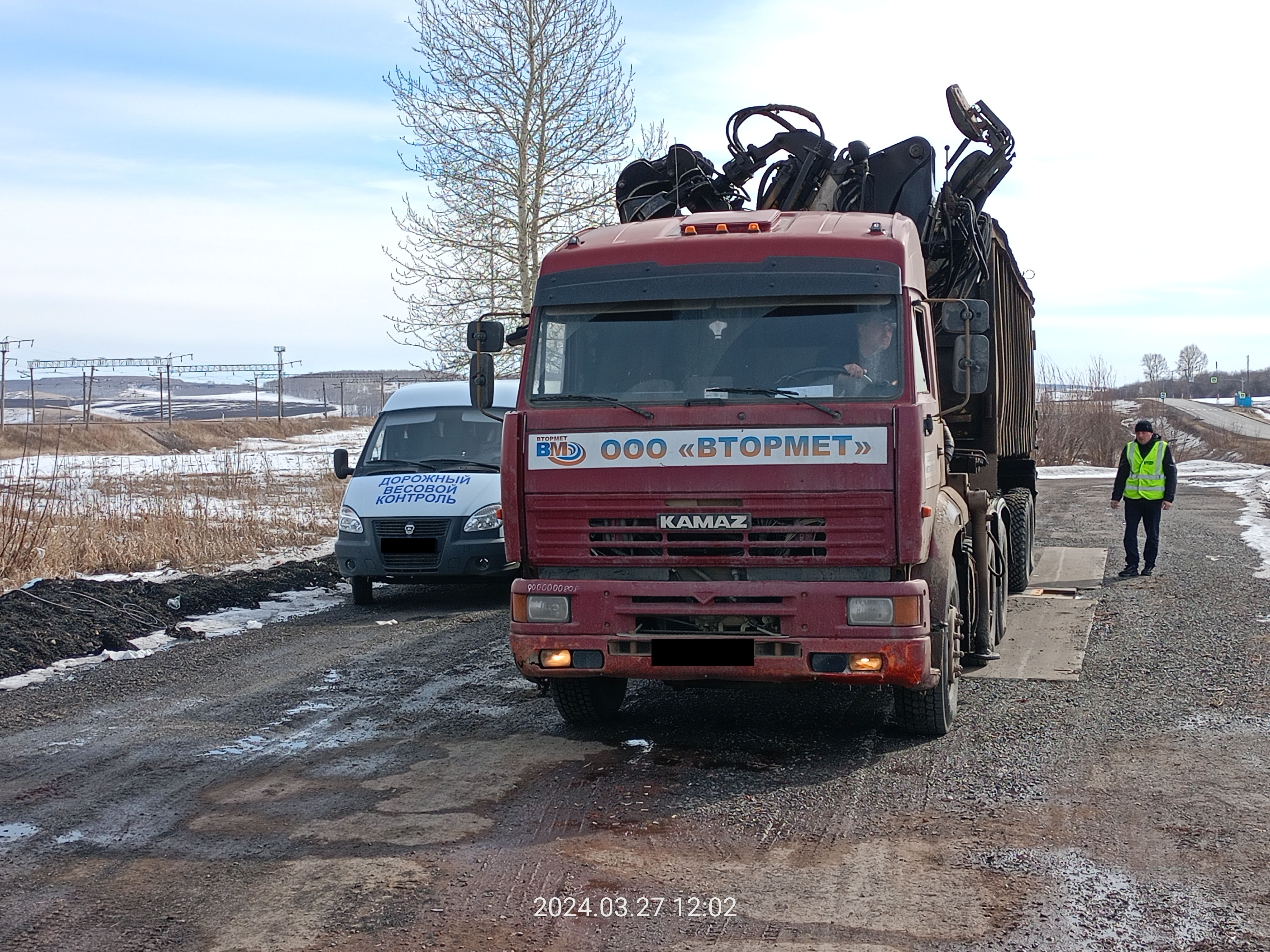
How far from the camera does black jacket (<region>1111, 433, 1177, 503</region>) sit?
12828 millimetres

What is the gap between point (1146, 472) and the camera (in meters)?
13.0

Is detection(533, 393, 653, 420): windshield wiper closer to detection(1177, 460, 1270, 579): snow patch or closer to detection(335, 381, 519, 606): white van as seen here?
detection(335, 381, 519, 606): white van

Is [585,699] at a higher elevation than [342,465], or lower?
lower

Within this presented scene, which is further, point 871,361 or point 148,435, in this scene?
point 148,435

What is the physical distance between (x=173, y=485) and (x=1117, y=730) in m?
15.6

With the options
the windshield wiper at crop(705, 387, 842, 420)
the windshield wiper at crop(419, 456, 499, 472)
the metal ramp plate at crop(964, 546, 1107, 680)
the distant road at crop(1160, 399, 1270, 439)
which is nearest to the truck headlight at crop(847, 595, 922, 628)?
the windshield wiper at crop(705, 387, 842, 420)

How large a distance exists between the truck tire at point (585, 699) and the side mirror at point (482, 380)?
5.49 ft

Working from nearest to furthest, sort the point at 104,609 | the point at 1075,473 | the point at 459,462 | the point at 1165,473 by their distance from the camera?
the point at 104,609 → the point at 459,462 → the point at 1165,473 → the point at 1075,473

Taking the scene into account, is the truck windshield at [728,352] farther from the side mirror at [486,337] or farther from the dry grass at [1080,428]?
the dry grass at [1080,428]

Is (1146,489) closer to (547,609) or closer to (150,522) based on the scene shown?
(547,609)

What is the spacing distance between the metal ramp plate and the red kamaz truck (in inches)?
65.4

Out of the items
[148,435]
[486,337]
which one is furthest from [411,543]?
[148,435]
